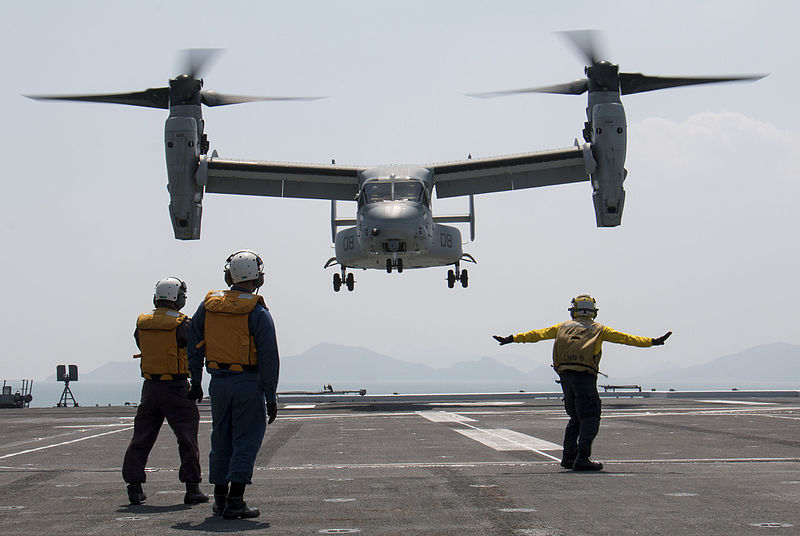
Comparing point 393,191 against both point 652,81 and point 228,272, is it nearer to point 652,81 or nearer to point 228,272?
point 652,81

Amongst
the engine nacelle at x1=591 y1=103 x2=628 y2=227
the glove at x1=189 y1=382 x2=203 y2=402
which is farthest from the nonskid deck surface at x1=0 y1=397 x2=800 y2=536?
the engine nacelle at x1=591 y1=103 x2=628 y2=227

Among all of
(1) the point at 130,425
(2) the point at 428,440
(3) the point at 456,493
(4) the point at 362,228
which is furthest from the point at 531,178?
(3) the point at 456,493

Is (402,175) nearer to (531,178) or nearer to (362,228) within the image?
(362,228)

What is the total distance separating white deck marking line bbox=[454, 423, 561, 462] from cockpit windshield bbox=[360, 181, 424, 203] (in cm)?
1585

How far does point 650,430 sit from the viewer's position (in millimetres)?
16047

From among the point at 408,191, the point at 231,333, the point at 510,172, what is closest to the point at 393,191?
the point at 408,191

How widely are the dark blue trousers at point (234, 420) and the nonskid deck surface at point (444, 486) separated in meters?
0.44

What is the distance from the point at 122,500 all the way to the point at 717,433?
10.6 meters

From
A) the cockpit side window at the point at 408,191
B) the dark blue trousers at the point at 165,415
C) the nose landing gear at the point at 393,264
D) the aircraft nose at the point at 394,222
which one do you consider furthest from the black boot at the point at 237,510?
the nose landing gear at the point at 393,264

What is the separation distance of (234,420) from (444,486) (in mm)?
2226

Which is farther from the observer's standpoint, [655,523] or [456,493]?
[456,493]

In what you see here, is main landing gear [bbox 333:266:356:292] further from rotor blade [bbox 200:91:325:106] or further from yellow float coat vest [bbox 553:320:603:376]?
yellow float coat vest [bbox 553:320:603:376]

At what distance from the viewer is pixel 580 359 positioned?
10188mm

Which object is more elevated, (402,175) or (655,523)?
(402,175)
